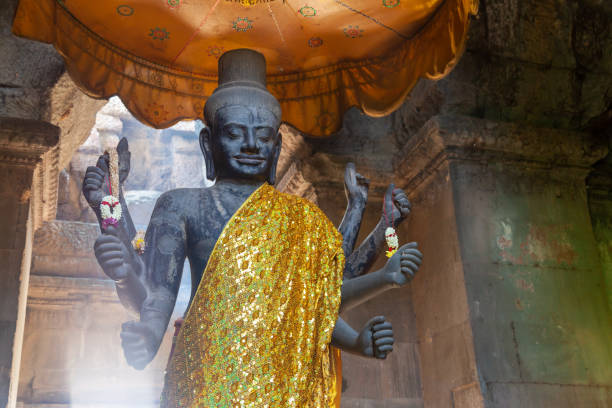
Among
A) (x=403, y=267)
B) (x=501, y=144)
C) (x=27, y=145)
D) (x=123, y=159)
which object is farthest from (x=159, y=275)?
(x=501, y=144)

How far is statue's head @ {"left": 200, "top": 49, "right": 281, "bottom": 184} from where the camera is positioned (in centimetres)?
295

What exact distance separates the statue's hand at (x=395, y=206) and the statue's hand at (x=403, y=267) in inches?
11.3

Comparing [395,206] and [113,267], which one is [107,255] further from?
[395,206]

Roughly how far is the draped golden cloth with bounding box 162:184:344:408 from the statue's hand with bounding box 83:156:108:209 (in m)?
0.51

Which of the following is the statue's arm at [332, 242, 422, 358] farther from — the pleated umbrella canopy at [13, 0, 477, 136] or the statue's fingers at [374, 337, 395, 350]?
the pleated umbrella canopy at [13, 0, 477, 136]

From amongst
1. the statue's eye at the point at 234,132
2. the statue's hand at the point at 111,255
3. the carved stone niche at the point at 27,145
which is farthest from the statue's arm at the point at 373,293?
the carved stone niche at the point at 27,145

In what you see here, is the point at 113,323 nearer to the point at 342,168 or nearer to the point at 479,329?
the point at 342,168

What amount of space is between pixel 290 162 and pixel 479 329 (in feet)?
6.98

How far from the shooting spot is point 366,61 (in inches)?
153

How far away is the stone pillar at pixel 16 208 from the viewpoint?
12.2 feet

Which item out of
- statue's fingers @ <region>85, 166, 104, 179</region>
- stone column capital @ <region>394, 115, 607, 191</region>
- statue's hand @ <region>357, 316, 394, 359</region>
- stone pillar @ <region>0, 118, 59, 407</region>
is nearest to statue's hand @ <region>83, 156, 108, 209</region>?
statue's fingers @ <region>85, 166, 104, 179</region>

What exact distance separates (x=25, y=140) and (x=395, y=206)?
2.46 m

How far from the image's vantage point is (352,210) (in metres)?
3.14

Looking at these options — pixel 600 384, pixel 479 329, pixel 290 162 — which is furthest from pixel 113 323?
pixel 600 384
